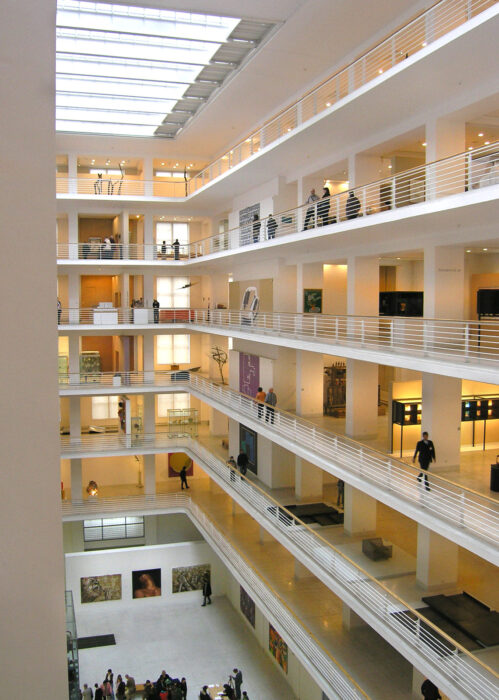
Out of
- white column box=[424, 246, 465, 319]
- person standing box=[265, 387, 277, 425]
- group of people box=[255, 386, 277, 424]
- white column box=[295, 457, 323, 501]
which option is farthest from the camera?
white column box=[295, 457, 323, 501]

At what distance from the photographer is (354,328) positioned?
12.4 m

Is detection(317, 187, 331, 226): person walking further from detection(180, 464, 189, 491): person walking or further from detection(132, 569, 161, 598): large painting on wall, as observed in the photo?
detection(132, 569, 161, 598): large painting on wall

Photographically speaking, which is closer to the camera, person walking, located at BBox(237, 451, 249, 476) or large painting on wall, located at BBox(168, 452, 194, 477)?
person walking, located at BBox(237, 451, 249, 476)

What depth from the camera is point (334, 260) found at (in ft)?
45.0

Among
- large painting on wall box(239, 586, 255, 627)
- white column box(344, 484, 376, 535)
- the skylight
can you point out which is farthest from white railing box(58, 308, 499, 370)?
large painting on wall box(239, 586, 255, 627)

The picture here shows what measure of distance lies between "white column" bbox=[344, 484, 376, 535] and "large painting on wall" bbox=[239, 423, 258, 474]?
4874mm

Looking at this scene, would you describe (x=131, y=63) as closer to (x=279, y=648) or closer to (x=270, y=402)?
(x=270, y=402)

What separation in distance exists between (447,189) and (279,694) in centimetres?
1032

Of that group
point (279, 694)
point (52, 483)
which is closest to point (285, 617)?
point (279, 694)

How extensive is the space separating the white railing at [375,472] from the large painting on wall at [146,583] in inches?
163

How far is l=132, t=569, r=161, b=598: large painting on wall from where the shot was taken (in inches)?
719

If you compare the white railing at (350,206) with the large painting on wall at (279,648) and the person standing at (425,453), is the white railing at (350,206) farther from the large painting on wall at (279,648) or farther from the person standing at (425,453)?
the large painting on wall at (279,648)

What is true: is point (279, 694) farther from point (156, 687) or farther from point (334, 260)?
point (334, 260)

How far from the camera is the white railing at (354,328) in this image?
29.2 ft
